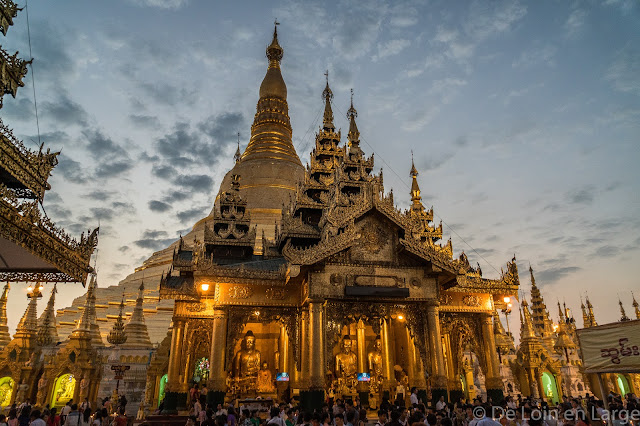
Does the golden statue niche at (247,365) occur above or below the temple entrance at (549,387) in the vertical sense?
above

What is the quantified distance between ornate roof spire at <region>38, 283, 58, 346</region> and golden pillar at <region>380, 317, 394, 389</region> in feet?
60.8

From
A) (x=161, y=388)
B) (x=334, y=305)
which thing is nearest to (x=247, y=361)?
(x=334, y=305)

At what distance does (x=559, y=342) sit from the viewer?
3372 cm

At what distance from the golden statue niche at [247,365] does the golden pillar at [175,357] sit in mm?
2589

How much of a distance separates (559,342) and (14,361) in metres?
36.7

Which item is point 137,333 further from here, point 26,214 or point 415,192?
point 415,192

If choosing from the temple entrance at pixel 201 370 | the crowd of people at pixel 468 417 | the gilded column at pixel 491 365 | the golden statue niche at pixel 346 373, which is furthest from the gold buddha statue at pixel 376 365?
the temple entrance at pixel 201 370

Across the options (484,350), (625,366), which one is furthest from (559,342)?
(625,366)

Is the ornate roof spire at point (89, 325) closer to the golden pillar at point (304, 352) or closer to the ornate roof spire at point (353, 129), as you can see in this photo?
the golden pillar at point (304, 352)

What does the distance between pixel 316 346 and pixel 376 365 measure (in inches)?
229

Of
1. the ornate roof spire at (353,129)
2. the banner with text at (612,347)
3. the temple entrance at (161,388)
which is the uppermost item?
the ornate roof spire at (353,129)

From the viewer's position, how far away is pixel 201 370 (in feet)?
71.3

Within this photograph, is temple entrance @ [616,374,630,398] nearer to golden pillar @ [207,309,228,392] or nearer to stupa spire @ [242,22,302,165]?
golden pillar @ [207,309,228,392]

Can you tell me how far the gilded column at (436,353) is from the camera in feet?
54.1
